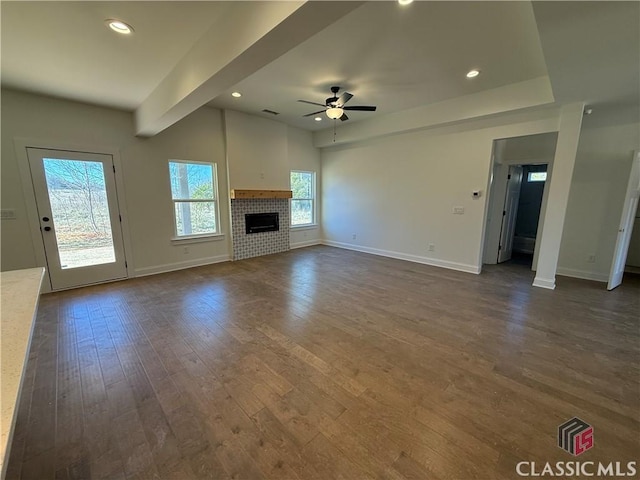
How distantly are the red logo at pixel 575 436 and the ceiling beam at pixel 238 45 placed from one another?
2809 mm

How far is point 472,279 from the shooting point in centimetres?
453

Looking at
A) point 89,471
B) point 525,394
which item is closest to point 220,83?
point 89,471

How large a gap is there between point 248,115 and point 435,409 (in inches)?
225

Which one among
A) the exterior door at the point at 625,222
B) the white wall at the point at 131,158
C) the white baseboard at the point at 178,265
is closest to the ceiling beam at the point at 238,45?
the white wall at the point at 131,158

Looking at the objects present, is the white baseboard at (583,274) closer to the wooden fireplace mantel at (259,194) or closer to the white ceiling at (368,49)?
the white ceiling at (368,49)

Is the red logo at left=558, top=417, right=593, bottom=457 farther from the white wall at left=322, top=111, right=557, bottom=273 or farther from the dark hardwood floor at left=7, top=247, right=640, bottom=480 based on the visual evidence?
the white wall at left=322, top=111, right=557, bottom=273

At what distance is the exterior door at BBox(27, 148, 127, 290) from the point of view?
3.75 meters

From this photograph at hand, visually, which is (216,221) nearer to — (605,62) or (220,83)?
(220,83)

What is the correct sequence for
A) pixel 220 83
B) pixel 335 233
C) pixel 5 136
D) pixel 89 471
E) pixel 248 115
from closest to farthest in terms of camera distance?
1. pixel 89 471
2. pixel 220 83
3. pixel 5 136
4. pixel 248 115
5. pixel 335 233

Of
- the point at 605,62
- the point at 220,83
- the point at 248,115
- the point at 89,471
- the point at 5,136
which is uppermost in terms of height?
the point at 248,115

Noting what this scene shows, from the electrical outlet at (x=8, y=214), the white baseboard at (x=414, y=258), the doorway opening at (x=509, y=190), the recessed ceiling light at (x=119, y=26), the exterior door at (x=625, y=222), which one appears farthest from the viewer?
the white baseboard at (x=414, y=258)

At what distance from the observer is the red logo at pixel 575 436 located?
1548mm

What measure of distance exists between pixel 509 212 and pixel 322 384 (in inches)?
228

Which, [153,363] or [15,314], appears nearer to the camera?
[15,314]
